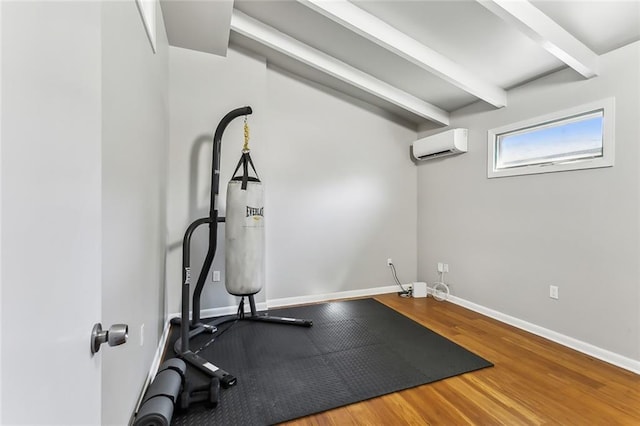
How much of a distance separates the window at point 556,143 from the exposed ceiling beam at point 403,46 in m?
0.44

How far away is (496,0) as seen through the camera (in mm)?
1942

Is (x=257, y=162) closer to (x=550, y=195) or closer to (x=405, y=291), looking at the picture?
(x=405, y=291)

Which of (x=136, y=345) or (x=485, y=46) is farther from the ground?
(x=485, y=46)

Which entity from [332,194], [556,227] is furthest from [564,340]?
[332,194]

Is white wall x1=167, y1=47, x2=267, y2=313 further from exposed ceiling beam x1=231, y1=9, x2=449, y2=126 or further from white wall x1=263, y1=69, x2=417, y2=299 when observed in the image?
exposed ceiling beam x1=231, y1=9, x2=449, y2=126

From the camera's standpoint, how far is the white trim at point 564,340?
2.21 metres

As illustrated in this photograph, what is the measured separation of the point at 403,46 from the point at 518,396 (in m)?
2.87

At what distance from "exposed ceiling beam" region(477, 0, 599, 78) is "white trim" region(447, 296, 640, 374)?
89.6 inches

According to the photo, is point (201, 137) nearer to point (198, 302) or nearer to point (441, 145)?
point (198, 302)

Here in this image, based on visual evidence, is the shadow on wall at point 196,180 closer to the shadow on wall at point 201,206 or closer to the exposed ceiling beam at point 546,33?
the shadow on wall at point 201,206

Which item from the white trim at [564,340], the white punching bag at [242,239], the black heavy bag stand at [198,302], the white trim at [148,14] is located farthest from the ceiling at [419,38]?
the white trim at [564,340]

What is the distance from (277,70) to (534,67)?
2708 millimetres

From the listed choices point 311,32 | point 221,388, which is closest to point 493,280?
point 221,388

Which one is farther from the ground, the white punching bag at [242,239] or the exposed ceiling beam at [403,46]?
the exposed ceiling beam at [403,46]
